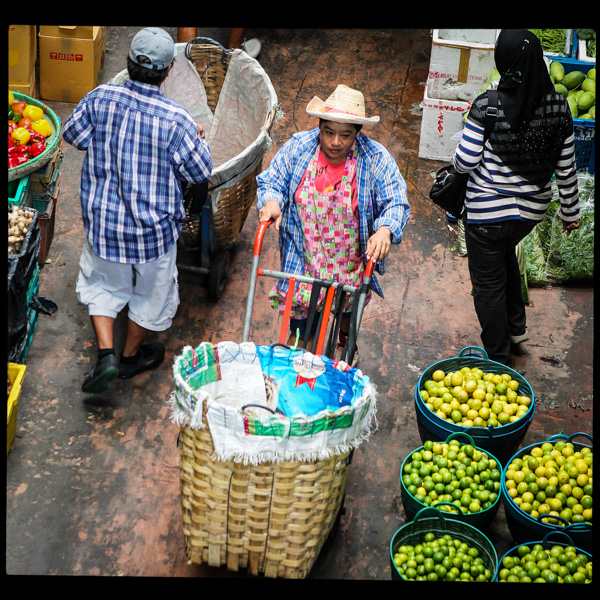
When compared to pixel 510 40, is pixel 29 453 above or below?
below

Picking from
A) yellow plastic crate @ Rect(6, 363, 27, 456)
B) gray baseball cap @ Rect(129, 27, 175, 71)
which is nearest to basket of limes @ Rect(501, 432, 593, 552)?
yellow plastic crate @ Rect(6, 363, 27, 456)

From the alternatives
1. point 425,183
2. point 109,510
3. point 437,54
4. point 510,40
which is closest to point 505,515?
point 109,510

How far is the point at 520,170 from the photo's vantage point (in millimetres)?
4832

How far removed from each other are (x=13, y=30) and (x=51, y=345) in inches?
113

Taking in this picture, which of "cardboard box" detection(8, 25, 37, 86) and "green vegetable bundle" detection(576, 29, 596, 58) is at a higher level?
"green vegetable bundle" detection(576, 29, 596, 58)

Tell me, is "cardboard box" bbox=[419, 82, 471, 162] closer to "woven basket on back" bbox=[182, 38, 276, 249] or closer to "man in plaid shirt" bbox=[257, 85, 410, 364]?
"woven basket on back" bbox=[182, 38, 276, 249]

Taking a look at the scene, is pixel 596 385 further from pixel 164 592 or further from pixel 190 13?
pixel 190 13

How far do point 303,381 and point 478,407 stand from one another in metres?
1.15

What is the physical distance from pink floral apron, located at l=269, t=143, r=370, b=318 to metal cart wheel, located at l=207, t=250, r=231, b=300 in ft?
3.35

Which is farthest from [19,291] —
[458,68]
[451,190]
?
[458,68]

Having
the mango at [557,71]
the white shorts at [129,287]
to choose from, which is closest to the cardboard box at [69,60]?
the white shorts at [129,287]

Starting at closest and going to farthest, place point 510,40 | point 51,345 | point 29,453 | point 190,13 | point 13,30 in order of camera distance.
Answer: point 190,13 → point 510,40 → point 29,453 → point 51,345 → point 13,30

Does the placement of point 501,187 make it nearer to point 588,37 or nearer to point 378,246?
point 378,246

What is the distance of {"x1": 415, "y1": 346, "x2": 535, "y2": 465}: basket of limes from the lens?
15.1 feet
